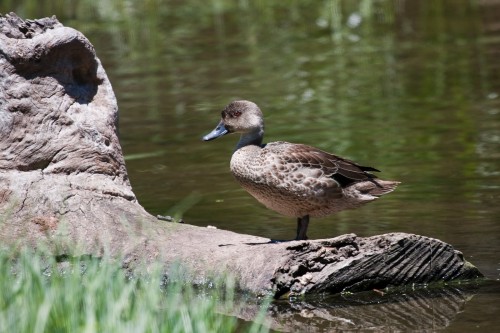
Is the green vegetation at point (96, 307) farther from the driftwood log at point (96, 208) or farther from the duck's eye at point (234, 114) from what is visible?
the duck's eye at point (234, 114)

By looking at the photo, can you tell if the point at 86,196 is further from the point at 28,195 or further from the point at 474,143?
the point at 474,143

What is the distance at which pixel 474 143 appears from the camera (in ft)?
38.5

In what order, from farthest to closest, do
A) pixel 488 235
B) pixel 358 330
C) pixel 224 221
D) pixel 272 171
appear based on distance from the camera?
pixel 224 221
pixel 488 235
pixel 272 171
pixel 358 330

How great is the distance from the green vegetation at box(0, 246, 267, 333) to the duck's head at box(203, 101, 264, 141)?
307cm

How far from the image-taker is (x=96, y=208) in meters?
8.04

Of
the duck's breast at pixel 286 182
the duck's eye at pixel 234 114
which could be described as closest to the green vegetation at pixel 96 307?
the duck's breast at pixel 286 182

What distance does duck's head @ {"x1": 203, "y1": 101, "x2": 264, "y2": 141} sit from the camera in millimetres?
8445

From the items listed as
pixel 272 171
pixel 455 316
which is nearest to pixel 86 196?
pixel 272 171

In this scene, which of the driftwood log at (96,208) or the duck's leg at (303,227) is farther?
the duck's leg at (303,227)

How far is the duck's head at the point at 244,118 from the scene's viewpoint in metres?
8.45

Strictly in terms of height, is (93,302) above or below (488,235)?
above

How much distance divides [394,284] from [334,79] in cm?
858

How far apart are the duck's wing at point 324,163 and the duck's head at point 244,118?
25 centimetres

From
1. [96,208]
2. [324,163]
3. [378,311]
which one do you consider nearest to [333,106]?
[324,163]
